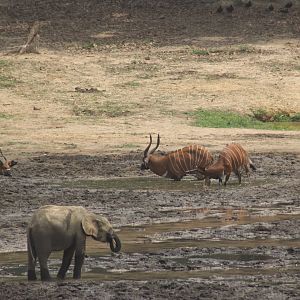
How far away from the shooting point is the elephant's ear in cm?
1002

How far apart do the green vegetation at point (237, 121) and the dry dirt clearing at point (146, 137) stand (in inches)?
13.9

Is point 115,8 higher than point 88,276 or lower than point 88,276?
higher

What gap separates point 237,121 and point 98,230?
1250 cm

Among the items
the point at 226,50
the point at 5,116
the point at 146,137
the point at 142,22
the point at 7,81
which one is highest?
the point at 142,22

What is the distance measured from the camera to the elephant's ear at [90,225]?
10.0 m

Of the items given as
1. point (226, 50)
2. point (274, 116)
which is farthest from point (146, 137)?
point (226, 50)

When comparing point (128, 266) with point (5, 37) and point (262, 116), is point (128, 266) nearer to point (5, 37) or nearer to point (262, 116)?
point (262, 116)

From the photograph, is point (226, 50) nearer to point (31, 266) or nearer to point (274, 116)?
point (274, 116)

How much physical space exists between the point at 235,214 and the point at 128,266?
3398 mm

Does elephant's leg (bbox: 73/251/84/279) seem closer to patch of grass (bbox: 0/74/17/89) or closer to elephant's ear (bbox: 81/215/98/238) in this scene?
elephant's ear (bbox: 81/215/98/238)

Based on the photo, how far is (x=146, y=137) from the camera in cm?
2059

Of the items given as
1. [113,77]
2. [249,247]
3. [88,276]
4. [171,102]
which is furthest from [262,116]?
[88,276]

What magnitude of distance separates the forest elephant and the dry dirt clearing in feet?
0.56

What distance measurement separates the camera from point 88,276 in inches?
407
